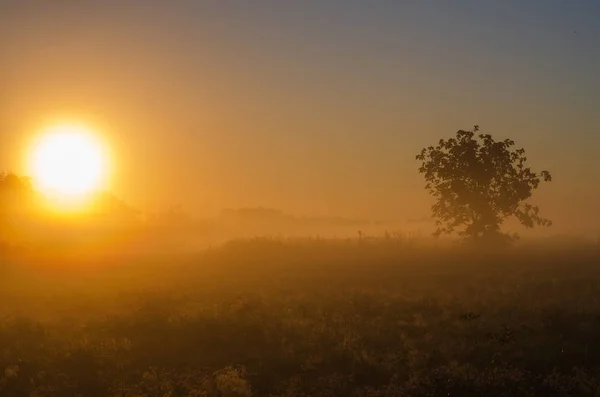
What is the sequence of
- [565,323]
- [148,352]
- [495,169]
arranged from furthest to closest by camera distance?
1. [495,169]
2. [565,323]
3. [148,352]

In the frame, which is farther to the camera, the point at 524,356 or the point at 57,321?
the point at 57,321

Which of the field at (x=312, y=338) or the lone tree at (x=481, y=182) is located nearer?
the field at (x=312, y=338)

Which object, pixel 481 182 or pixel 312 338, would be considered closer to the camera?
pixel 312 338

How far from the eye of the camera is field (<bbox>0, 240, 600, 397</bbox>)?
21594mm

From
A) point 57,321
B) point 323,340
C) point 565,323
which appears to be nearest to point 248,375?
point 323,340

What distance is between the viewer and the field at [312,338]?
70.8ft

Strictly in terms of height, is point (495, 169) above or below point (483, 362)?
above

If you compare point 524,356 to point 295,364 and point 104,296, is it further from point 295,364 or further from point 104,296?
point 104,296

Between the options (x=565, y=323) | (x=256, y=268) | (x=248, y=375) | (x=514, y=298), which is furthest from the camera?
(x=256, y=268)

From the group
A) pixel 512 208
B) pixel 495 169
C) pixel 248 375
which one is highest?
pixel 495 169

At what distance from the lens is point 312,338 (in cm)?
2620

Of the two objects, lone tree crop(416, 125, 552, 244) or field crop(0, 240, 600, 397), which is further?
lone tree crop(416, 125, 552, 244)

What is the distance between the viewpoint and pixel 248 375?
2273 cm

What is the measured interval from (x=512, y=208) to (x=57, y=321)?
5742cm
